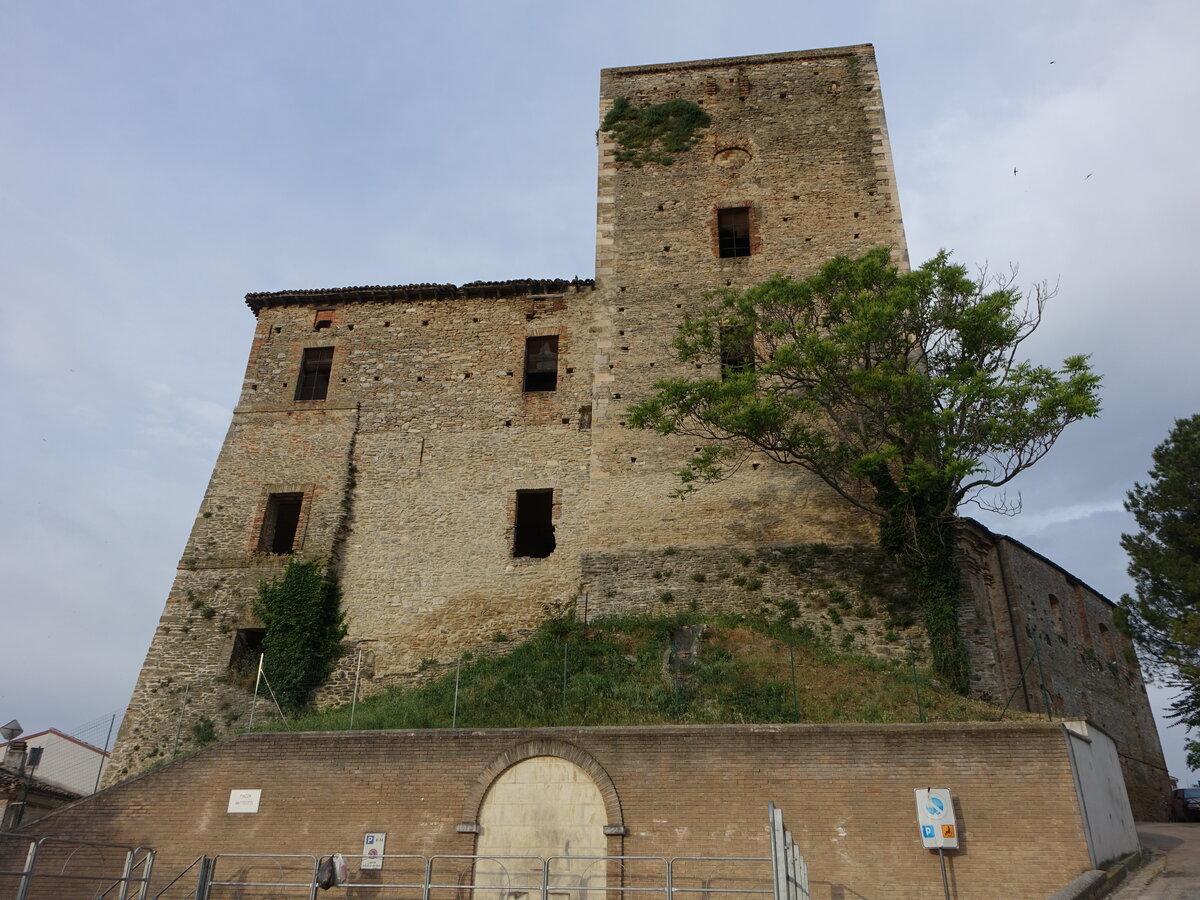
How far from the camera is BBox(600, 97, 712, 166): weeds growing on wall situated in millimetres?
22641

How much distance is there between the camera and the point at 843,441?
17.3 m

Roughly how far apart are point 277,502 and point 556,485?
6484mm

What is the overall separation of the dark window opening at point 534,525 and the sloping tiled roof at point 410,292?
5.14 metres

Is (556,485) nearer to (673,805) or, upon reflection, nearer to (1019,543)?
(673,805)

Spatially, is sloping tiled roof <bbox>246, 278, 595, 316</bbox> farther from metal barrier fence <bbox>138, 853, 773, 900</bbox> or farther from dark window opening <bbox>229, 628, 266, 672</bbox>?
metal barrier fence <bbox>138, 853, 773, 900</bbox>

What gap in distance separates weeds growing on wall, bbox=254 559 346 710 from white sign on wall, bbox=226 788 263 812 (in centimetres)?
474

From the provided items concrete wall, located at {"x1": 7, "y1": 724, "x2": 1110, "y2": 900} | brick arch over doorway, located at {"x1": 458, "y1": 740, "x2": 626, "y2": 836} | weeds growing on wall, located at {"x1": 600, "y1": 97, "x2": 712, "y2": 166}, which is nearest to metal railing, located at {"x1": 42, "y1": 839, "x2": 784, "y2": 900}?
concrete wall, located at {"x1": 7, "y1": 724, "x2": 1110, "y2": 900}

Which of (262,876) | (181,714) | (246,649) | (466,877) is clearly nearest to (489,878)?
(466,877)

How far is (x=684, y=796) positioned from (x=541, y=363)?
39.0 ft

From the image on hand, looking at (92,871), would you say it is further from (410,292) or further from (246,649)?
(410,292)

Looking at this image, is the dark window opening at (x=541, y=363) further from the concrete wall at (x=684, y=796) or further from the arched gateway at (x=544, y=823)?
the arched gateway at (x=544, y=823)

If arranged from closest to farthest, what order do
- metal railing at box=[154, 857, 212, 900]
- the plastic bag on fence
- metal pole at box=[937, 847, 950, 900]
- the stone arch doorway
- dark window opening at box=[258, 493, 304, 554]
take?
metal pole at box=[937, 847, 950, 900], the plastic bag on fence, the stone arch doorway, metal railing at box=[154, 857, 212, 900], dark window opening at box=[258, 493, 304, 554]

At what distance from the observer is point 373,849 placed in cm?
1168

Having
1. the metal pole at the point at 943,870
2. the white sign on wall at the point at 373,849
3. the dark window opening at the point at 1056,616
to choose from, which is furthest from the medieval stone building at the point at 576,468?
the white sign on wall at the point at 373,849
